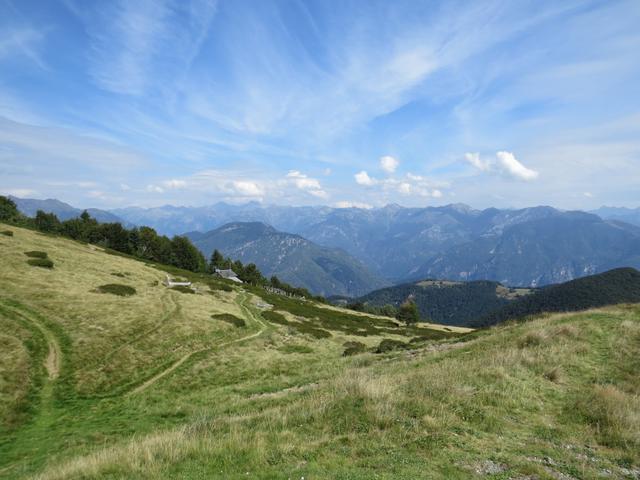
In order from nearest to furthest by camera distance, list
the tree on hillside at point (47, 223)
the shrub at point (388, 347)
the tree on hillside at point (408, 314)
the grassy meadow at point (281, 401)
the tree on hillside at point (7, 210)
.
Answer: the grassy meadow at point (281, 401) < the shrub at point (388, 347) < the tree on hillside at point (7, 210) < the tree on hillside at point (47, 223) < the tree on hillside at point (408, 314)

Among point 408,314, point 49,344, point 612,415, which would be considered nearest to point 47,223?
point 49,344

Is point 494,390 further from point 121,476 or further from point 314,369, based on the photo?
point 314,369

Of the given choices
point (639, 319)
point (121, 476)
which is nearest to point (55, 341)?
point (121, 476)

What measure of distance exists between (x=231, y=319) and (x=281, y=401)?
30.7 metres

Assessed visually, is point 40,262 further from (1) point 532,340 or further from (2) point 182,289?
(1) point 532,340

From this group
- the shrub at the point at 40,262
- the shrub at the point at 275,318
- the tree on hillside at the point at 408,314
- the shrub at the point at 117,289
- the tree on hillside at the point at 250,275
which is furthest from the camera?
the tree on hillside at the point at 250,275

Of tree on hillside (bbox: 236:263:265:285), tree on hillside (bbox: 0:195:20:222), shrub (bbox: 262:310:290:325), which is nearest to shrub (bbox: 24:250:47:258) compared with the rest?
shrub (bbox: 262:310:290:325)

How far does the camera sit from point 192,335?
39219 mm

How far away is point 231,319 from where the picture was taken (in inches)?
1901

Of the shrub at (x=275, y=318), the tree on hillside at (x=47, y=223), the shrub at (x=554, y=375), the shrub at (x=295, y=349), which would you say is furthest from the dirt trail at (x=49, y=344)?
the tree on hillside at (x=47, y=223)

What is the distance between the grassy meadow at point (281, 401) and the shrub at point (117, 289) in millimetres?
3289

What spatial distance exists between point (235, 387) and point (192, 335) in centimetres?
1429

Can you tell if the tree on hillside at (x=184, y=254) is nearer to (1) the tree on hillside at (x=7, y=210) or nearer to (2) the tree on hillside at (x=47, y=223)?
(2) the tree on hillside at (x=47, y=223)

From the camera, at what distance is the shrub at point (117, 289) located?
1796 inches
